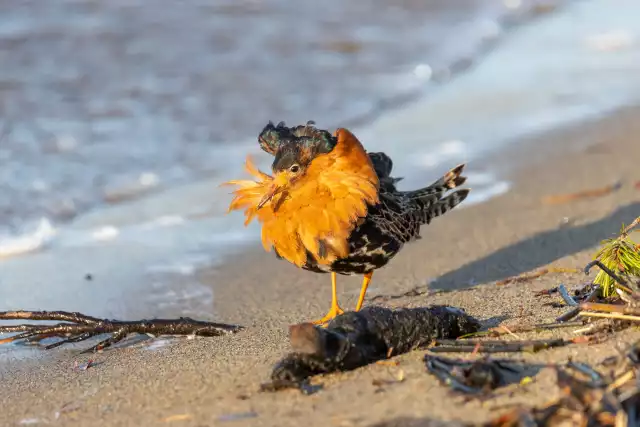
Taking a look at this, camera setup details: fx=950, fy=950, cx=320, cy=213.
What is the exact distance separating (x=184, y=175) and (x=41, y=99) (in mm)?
2525

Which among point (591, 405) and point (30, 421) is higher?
point (30, 421)

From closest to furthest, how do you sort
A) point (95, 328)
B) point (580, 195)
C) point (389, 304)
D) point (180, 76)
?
point (95, 328) < point (389, 304) < point (580, 195) < point (180, 76)

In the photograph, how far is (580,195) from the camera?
696cm

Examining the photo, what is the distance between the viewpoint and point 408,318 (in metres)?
3.63

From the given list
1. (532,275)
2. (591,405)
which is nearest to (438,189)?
(532,275)

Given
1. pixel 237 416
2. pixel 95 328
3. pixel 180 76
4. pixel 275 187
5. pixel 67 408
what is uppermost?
pixel 180 76

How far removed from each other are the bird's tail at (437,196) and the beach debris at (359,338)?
1895mm

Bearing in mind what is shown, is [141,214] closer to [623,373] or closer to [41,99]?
[41,99]

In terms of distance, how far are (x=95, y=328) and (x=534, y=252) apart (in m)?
2.82

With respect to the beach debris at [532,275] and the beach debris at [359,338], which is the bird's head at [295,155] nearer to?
Answer: the beach debris at [359,338]

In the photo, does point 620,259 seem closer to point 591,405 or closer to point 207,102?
point 591,405

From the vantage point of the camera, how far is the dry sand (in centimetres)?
316

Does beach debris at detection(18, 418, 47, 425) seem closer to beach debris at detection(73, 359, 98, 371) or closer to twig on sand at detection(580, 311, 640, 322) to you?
beach debris at detection(73, 359, 98, 371)

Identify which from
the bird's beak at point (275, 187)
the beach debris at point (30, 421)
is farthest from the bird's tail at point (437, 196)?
the beach debris at point (30, 421)
